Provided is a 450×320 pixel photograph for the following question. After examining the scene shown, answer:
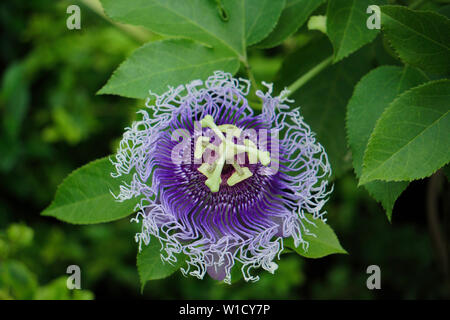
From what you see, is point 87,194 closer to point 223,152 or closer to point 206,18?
point 223,152

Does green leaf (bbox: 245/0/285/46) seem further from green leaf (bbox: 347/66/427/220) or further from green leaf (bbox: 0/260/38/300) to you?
green leaf (bbox: 0/260/38/300)

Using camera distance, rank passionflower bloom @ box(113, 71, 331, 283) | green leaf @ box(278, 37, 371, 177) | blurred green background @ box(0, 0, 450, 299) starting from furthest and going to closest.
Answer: blurred green background @ box(0, 0, 450, 299), green leaf @ box(278, 37, 371, 177), passionflower bloom @ box(113, 71, 331, 283)

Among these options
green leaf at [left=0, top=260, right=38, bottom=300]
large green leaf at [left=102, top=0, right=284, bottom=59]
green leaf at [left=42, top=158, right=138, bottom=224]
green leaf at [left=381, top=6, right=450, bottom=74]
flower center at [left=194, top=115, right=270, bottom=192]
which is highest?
large green leaf at [left=102, top=0, right=284, bottom=59]

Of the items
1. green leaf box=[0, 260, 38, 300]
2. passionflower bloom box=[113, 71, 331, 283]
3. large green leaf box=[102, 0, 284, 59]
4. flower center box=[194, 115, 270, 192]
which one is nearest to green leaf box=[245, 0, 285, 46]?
large green leaf box=[102, 0, 284, 59]

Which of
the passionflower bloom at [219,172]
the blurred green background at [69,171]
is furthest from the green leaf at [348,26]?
the blurred green background at [69,171]

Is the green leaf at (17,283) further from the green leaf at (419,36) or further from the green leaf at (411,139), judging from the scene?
the green leaf at (419,36)

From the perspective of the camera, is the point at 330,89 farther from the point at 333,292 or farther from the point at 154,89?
the point at 333,292

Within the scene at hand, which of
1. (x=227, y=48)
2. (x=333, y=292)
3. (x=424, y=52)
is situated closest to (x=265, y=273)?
(x=333, y=292)
